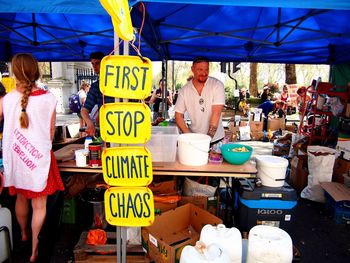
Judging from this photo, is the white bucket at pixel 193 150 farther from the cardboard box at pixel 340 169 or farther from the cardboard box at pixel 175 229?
the cardboard box at pixel 340 169

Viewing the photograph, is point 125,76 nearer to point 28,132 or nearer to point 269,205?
point 28,132

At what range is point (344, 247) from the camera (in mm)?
3105

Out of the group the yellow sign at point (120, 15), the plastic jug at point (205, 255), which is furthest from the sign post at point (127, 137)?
the plastic jug at point (205, 255)

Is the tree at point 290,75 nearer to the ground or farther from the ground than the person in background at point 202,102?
farther from the ground

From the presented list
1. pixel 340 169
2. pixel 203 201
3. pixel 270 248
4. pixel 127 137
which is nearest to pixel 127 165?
pixel 127 137

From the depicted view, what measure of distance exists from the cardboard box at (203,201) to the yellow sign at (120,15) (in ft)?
5.81

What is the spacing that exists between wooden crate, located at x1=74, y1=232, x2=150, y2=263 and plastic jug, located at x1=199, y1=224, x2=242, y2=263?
2.77 ft

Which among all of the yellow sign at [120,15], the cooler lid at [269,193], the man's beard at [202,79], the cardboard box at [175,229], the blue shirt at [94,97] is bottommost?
the cardboard box at [175,229]

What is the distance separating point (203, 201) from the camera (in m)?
2.91

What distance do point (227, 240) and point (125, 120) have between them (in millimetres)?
1076

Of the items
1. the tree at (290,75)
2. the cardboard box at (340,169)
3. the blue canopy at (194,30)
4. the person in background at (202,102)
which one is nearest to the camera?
the person in background at (202,102)

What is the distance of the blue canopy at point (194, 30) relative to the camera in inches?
145

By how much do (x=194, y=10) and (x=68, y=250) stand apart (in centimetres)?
340

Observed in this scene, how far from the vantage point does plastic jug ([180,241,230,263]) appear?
167 cm
